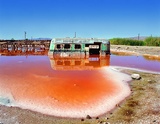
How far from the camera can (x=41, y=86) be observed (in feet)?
48.6

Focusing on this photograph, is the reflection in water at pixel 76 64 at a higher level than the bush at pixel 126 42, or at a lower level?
lower

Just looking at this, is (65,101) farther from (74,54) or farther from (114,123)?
(74,54)

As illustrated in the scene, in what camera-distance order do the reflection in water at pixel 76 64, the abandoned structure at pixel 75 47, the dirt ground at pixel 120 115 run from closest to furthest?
the dirt ground at pixel 120 115
the reflection in water at pixel 76 64
the abandoned structure at pixel 75 47

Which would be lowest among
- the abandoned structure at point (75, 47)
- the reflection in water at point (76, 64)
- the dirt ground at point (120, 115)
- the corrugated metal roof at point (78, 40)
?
the dirt ground at point (120, 115)

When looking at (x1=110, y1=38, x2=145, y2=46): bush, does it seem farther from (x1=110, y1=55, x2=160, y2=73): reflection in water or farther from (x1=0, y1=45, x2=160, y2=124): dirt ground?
(x1=0, y1=45, x2=160, y2=124): dirt ground

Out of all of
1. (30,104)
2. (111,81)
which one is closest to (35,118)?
(30,104)

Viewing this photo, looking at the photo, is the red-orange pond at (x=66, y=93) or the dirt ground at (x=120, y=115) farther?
the red-orange pond at (x=66, y=93)

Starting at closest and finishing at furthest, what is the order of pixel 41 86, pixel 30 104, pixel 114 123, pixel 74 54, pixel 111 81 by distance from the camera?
pixel 114 123 → pixel 30 104 → pixel 41 86 → pixel 111 81 → pixel 74 54

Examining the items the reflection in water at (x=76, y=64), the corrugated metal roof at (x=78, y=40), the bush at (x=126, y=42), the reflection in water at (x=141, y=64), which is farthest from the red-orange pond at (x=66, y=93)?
the bush at (x=126, y=42)

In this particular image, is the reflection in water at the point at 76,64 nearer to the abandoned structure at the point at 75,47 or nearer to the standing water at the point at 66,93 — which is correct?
the standing water at the point at 66,93

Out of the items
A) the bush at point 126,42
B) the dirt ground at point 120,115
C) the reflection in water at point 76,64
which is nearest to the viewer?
the dirt ground at point 120,115

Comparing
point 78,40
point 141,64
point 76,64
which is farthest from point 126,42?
point 76,64

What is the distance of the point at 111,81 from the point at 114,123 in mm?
7718

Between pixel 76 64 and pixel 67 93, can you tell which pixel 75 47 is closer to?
pixel 76 64
